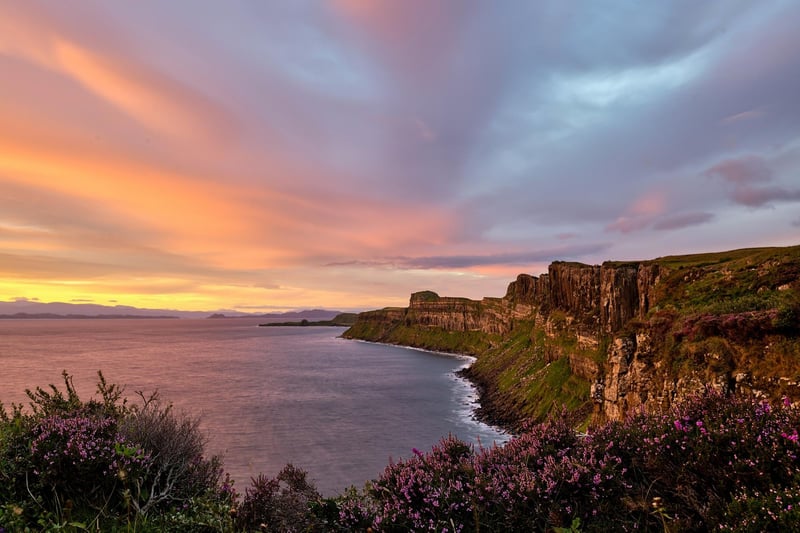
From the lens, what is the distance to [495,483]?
6973 mm

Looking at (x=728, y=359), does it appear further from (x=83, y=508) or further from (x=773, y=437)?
(x=83, y=508)

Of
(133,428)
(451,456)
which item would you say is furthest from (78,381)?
(451,456)

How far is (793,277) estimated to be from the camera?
21.8 meters

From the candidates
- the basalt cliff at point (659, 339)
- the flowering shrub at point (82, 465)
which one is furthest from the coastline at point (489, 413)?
the flowering shrub at point (82, 465)

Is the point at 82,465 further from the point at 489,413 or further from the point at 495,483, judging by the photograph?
the point at 489,413

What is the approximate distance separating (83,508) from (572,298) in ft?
213

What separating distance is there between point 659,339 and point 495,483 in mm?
22759

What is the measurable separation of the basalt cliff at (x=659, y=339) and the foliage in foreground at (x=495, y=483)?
45.3 inches

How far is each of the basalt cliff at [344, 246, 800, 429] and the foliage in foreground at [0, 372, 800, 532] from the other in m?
1.15

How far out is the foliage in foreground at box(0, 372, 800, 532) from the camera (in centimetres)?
584

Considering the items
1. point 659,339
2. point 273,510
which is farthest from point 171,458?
point 659,339

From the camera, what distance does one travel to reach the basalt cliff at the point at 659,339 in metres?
16.6

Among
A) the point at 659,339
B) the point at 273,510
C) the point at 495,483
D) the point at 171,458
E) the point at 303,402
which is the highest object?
the point at 659,339

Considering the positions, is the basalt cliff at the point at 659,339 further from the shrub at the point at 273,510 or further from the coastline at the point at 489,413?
the shrub at the point at 273,510
